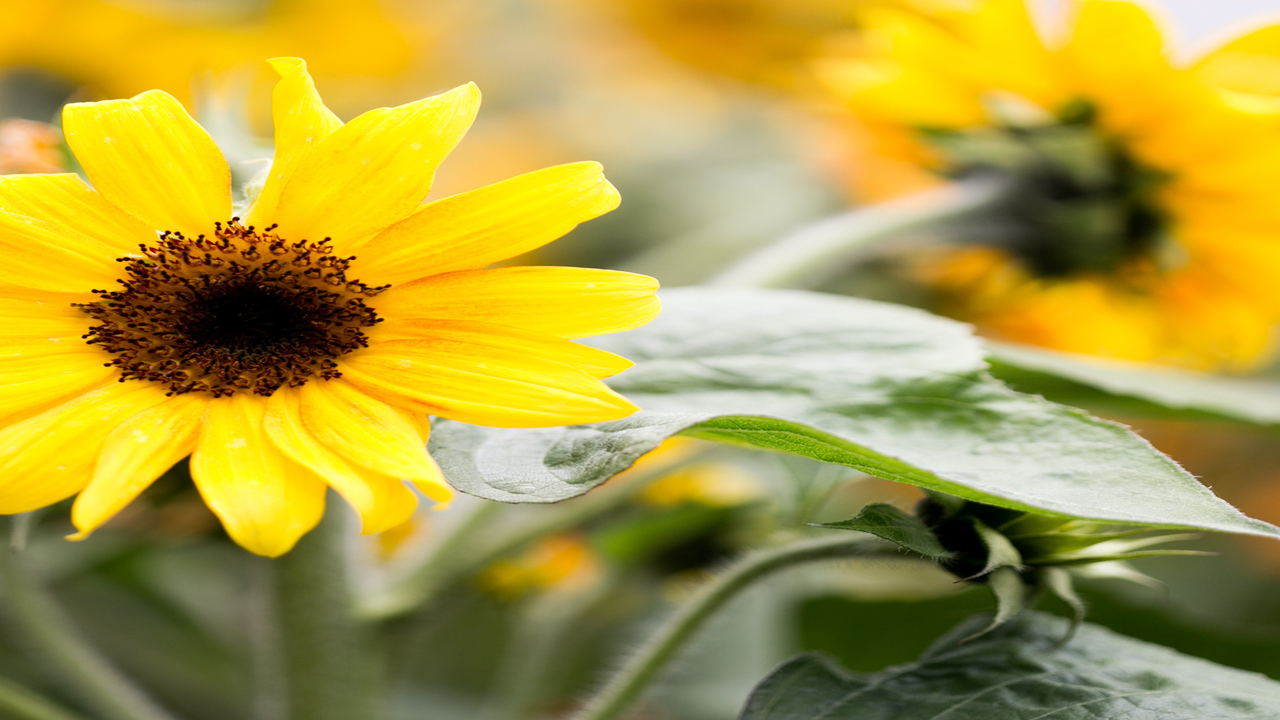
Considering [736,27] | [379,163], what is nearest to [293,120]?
[379,163]

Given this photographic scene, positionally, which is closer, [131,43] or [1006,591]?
[1006,591]

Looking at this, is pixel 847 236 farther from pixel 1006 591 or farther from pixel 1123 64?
pixel 1006 591

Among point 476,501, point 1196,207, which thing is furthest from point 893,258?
point 476,501

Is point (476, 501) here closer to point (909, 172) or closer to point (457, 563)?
point (457, 563)

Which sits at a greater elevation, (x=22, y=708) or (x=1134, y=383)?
(x=1134, y=383)

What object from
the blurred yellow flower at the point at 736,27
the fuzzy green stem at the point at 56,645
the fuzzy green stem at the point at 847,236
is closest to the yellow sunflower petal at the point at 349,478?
the fuzzy green stem at the point at 56,645

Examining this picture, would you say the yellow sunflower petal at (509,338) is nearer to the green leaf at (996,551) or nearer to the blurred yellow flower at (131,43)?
the green leaf at (996,551)

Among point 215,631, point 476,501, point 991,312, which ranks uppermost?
point 991,312
